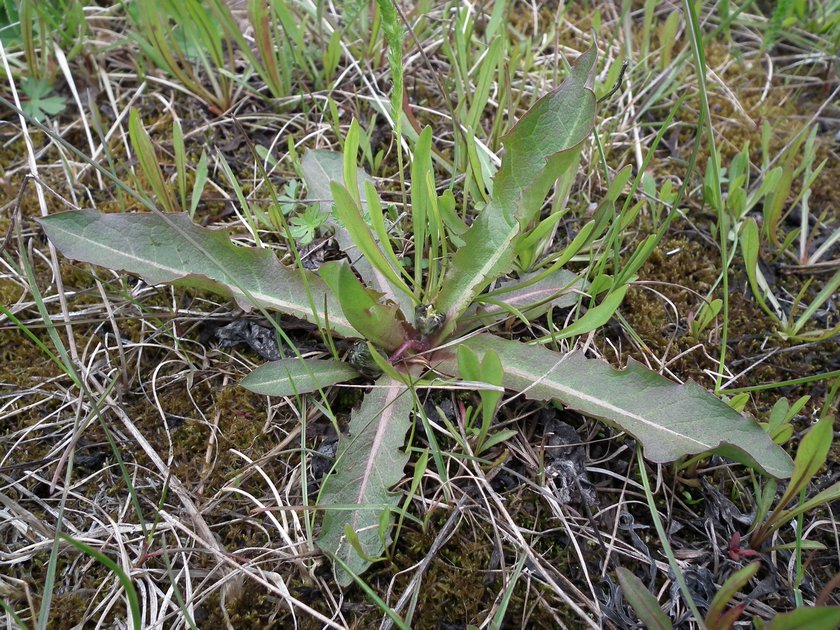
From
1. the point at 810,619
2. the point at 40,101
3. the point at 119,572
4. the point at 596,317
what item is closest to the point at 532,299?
the point at 596,317

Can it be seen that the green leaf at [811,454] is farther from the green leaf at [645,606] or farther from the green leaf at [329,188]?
the green leaf at [329,188]

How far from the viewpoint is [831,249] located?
76.6 inches

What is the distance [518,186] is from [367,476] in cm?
85

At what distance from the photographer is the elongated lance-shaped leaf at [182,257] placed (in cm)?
162

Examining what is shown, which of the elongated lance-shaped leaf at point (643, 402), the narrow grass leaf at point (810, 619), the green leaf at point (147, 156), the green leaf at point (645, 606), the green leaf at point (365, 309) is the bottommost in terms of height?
the green leaf at point (645, 606)

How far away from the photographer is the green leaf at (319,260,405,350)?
4.38ft

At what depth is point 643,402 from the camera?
1.46 meters

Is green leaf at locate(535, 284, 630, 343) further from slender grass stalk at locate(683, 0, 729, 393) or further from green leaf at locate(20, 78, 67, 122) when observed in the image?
green leaf at locate(20, 78, 67, 122)

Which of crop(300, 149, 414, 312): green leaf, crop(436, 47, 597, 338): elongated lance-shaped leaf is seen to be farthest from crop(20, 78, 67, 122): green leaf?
crop(436, 47, 597, 338): elongated lance-shaped leaf

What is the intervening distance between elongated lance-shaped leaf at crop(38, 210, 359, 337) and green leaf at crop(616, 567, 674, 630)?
0.88m

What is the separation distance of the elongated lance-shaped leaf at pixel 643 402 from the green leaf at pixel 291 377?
28cm

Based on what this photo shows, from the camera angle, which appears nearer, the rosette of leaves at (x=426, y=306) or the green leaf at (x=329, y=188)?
the rosette of leaves at (x=426, y=306)

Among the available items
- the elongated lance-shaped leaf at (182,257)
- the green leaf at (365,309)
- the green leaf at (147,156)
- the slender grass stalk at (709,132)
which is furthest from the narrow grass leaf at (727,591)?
the green leaf at (147,156)

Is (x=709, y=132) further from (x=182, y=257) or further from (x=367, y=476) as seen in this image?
(x=182, y=257)
